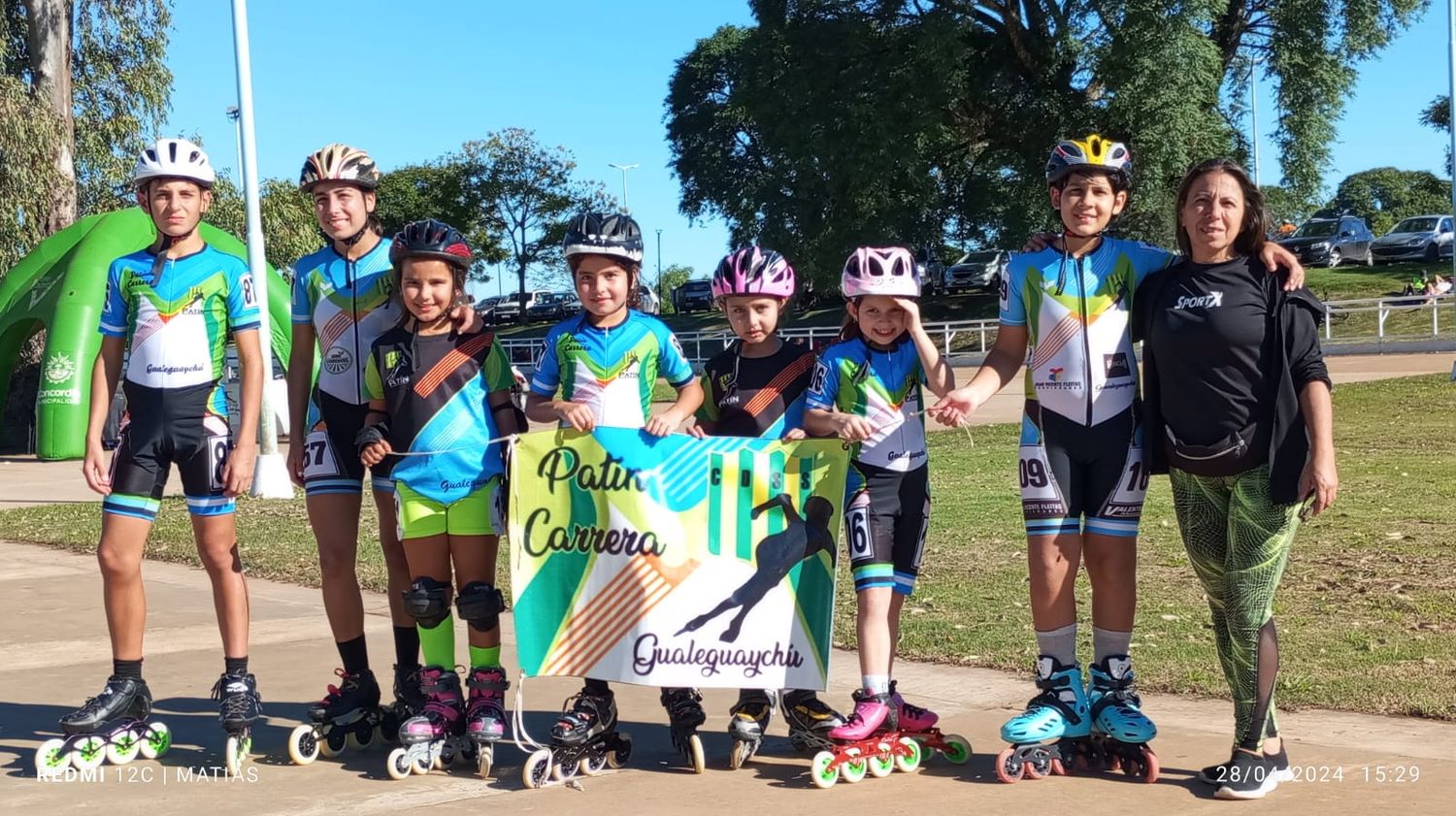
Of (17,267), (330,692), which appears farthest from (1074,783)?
(17,267)

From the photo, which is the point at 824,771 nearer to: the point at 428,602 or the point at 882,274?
the point at 428,602

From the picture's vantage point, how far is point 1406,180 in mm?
103188

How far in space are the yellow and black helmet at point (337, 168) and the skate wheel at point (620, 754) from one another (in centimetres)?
245

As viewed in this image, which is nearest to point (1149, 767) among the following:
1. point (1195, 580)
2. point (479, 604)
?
point (479, 604)

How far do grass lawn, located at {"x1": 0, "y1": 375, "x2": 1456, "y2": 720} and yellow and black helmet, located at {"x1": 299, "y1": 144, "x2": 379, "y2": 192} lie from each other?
3.51m

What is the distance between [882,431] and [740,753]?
1293 mm

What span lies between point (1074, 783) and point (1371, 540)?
576 centimetres

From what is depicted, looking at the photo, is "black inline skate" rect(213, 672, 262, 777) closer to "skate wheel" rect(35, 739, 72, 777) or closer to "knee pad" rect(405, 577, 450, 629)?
"skate wheel" rect(35, 739, 72, 777)

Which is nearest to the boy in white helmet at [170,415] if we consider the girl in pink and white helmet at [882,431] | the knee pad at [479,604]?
the knee pad at [479,604]

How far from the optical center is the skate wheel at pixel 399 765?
5.33m

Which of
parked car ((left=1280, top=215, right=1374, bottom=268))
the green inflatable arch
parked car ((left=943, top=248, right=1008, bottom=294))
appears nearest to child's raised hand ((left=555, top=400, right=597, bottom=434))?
the green inflatable arch

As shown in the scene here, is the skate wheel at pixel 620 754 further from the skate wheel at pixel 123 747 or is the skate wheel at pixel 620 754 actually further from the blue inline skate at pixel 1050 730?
the skate wheel at pixel 123 747

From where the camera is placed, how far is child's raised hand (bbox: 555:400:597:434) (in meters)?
5.44

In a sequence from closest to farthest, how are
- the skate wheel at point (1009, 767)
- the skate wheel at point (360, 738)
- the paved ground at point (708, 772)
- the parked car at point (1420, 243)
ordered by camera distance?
the paved ground at point (708, 772), the skate wheel at point (1009, 767), the skate wheel at point (360, 738), the parked car at point (1420, 243)
